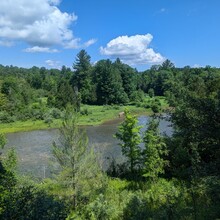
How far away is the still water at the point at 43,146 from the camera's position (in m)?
28.5

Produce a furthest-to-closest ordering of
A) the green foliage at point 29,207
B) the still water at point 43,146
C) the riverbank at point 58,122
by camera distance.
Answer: the riverbank at point 58,122, the still water at point 43,146, the green foliage at point 29,207

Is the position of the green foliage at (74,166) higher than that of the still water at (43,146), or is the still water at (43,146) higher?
the green foliage at (74,166)

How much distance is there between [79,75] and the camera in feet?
297

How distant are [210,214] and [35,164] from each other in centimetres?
2306

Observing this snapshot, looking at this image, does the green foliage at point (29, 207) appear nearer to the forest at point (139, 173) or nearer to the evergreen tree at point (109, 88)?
the forest at point (139, 173)

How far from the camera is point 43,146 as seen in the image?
127 ft

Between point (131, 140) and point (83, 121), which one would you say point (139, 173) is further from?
point (83, 121)

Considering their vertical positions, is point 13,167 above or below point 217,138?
below

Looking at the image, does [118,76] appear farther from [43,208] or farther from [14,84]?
[43,208]

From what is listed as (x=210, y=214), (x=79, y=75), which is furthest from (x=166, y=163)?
(x=79, y=75)

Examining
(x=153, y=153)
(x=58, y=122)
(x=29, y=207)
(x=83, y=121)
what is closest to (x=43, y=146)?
(x=58, y=122)

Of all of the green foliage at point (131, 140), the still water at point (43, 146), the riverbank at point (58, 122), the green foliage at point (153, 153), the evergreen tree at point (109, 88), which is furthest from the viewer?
the evergreen tree at point (109, 88)

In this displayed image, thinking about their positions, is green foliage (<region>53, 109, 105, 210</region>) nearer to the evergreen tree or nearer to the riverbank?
the riverbank

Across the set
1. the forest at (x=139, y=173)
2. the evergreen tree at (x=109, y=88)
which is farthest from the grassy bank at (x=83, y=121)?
the evergreen tree at (x=109, y=88)
